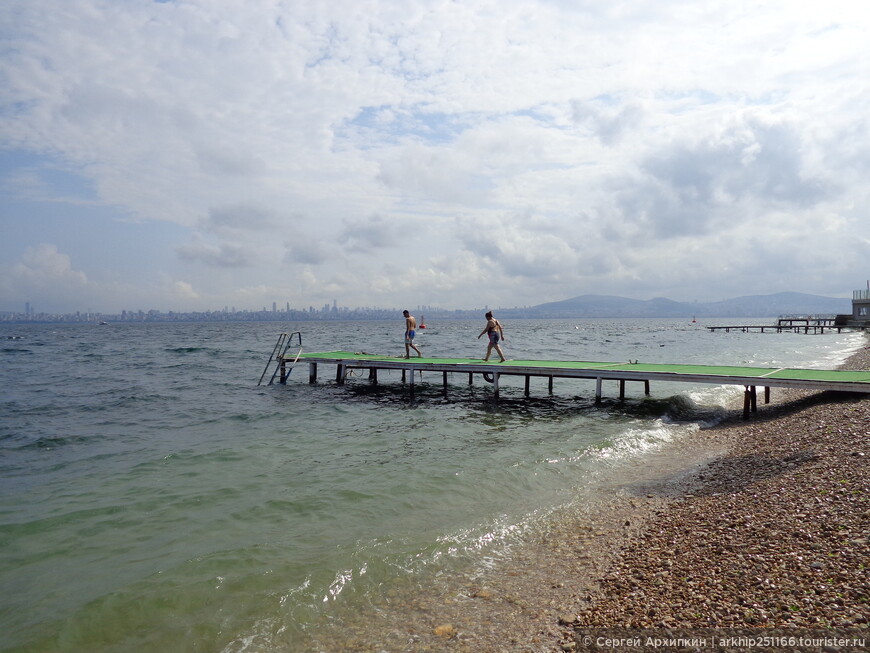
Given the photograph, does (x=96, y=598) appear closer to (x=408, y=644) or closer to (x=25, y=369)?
(x=408, y=644)

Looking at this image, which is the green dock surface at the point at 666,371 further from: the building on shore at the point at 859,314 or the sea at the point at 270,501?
the building on shore at the point at 859,314

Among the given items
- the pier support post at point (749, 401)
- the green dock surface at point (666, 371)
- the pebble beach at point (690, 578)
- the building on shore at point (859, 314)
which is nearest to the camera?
the pebble beach at point (690, 578)

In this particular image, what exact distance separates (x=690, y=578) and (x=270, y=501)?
6.32 meters

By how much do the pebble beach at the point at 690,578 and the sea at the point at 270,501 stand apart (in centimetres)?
60

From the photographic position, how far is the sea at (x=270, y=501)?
5.46m

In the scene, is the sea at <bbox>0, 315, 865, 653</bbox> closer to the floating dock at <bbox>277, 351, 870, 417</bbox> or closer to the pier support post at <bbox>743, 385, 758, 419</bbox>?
the pier support post at <bbox>743, 385, 758, 419</bbox>

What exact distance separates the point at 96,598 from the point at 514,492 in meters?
5.97

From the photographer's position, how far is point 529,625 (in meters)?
4.85

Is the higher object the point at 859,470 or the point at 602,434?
the point at 859,470

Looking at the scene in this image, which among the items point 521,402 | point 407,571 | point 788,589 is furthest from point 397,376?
→ point 788,589

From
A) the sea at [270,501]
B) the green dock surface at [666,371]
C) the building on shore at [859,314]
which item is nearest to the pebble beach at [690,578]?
the sea at [270,501]

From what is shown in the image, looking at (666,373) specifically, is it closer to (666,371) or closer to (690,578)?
(666,371)

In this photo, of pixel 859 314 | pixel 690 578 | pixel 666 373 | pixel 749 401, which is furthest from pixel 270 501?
pixel 859 314

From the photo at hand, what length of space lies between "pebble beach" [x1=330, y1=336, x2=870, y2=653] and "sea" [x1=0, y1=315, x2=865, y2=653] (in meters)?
0.60
